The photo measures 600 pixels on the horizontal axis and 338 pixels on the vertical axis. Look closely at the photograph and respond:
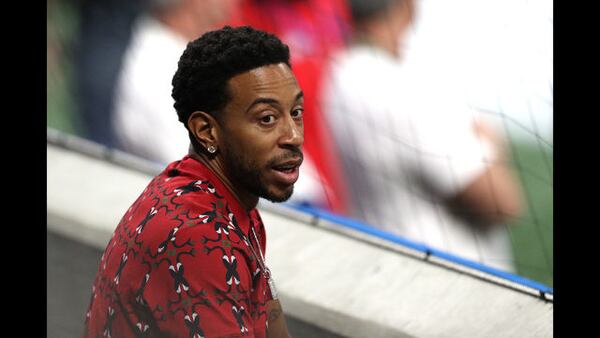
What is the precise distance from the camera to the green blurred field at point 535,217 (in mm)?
4527

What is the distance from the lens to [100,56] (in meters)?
6.17

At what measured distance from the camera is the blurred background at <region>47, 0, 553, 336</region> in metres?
4.41

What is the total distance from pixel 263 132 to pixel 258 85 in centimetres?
12

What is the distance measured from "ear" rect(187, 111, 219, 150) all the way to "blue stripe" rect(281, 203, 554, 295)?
2.35 meters

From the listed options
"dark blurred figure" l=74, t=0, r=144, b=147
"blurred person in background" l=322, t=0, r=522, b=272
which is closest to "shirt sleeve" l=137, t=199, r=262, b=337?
"blurred person in background" l=322, t=0, r=522, b=272

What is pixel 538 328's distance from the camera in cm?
443

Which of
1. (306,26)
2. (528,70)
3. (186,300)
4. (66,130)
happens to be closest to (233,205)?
(186,300)

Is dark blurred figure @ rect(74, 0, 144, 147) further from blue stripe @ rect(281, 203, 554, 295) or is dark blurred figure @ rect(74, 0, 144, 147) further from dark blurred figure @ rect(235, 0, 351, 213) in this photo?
blue stripe @ rect(281, 203, 554, 295)

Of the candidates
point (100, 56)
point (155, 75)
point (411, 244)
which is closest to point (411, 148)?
point (411, 244)

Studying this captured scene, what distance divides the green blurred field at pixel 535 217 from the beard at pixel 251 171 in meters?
1.99

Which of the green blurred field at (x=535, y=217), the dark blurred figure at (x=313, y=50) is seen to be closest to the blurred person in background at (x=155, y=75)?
the dark blurred figure at (x=313, y=50)

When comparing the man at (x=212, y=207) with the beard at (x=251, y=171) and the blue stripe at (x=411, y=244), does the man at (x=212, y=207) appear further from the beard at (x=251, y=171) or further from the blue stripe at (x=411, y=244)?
the blue stripe at (x=411, y=244)

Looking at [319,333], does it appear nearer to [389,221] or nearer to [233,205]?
[389,221]

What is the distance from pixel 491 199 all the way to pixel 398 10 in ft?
3.04
